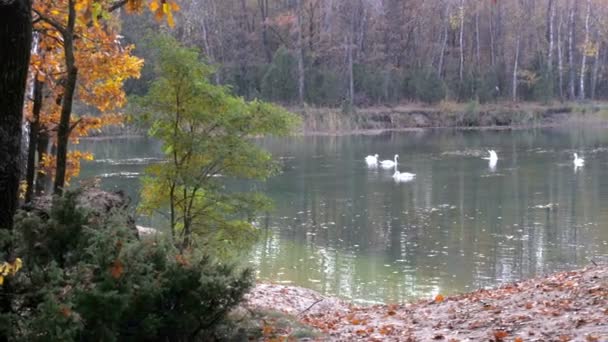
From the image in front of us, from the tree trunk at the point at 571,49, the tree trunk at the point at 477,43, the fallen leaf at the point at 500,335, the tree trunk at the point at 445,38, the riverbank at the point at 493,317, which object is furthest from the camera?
the tree trunk at the point at 477,43

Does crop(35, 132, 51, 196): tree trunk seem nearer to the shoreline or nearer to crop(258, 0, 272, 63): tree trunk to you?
the shoreline

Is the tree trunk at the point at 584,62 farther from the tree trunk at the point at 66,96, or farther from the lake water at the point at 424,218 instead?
the tree trunk at the point at 66,96

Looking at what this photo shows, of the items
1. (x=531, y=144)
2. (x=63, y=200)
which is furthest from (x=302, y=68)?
(x=63, y=200)

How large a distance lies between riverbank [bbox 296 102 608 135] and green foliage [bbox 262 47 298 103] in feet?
11.0

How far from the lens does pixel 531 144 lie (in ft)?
166

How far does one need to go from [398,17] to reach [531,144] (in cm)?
2597

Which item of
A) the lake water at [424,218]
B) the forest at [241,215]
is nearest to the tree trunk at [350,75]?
the forest at [241,215]

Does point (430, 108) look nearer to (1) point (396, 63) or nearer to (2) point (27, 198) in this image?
(1) point (396, 63)

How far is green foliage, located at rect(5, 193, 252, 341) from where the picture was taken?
6195 mm

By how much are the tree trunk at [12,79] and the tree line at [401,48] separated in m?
58.1

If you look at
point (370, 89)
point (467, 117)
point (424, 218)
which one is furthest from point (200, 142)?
point (370, 89)

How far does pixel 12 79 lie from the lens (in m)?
6.38

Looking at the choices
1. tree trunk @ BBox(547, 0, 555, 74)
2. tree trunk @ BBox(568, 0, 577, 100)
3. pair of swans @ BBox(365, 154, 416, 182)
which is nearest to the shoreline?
tree trunk @ BBox(568, 0, 577, 100)

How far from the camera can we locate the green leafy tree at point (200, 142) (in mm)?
15250
